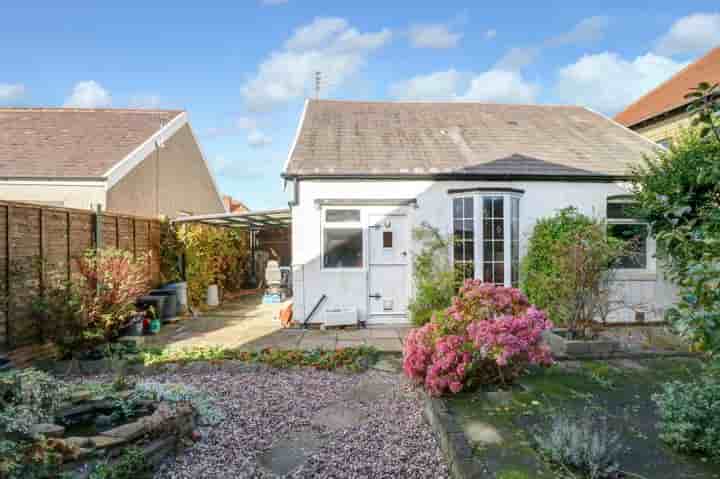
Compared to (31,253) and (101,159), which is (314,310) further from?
(101,159)

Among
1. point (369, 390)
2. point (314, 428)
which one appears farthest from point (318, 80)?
point (314, 428)

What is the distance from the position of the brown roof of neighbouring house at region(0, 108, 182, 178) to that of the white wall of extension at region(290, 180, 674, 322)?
6.49m

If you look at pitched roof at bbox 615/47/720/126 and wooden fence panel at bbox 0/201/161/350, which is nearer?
wooden fence panel at bbox 0/201/161/350

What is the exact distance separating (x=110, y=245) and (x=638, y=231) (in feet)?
38.4

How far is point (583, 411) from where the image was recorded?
14.3 feet

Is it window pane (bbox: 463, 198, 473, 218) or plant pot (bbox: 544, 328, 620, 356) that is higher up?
window pane (bbox: 463, 198, 473, 218)

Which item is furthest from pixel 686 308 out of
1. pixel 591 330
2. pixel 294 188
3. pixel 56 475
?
pixel 294 188

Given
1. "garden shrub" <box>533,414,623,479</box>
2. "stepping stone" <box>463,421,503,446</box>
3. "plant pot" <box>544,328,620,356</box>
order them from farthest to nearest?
"plant pot" <box>544,328,620,356</box> < "stepping stone" <box>463,421,503,446</box> < "garden shrub" <box>533,414,623,479</box>

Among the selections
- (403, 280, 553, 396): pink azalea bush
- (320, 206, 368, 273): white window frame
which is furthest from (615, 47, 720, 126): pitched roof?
(403, 280, 553, 396): pink azalea bush

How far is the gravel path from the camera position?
12.0ft

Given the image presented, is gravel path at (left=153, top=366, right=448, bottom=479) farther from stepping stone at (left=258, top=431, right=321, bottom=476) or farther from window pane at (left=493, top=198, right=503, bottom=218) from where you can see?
window pane at (left=493, top=198, right=503, bottom=218)

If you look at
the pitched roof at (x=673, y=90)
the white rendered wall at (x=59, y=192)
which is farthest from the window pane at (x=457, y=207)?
the pitched roof at (x=673, y=90)

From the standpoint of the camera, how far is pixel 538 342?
197 inches

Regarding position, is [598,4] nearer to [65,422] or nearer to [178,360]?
[178,360]
